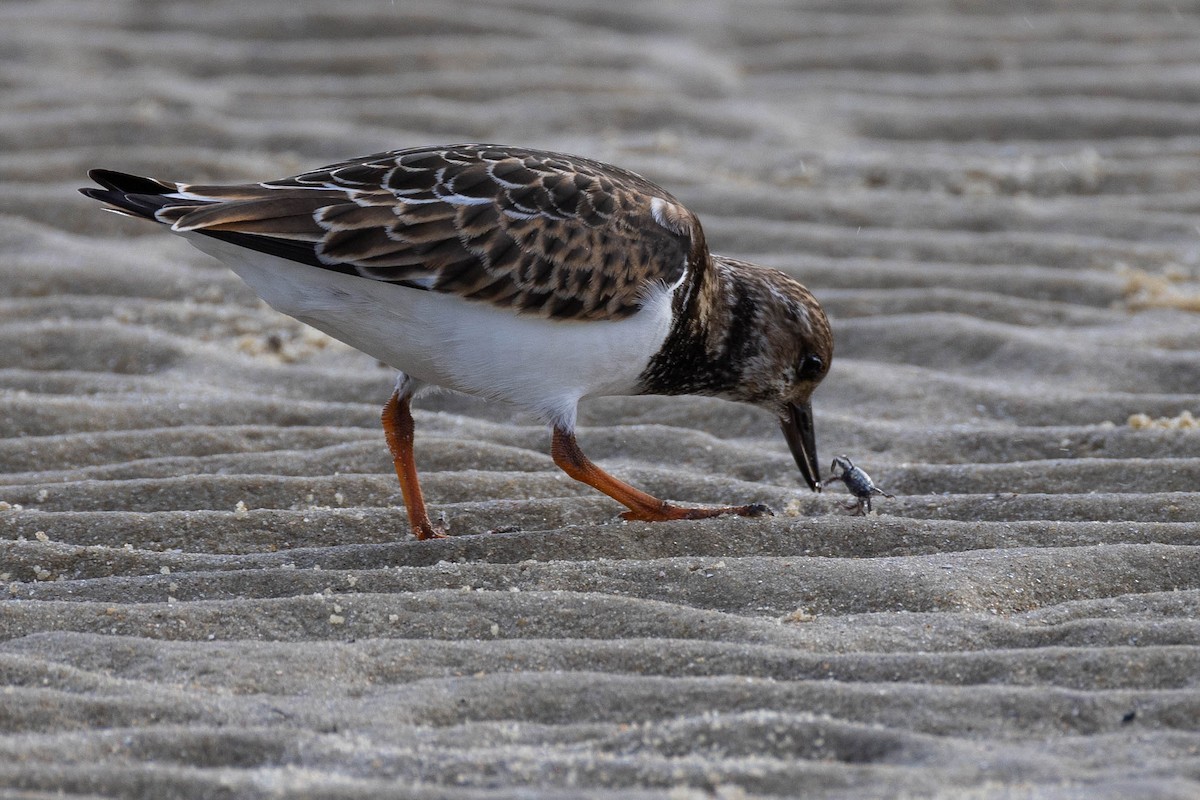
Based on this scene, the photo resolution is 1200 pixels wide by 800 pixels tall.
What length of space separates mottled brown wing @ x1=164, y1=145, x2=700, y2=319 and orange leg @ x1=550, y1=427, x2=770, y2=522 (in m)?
0.33

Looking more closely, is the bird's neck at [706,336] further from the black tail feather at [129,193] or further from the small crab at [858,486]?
the black tail feather at [129,193]

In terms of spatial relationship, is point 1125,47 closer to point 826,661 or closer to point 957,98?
point 957,98

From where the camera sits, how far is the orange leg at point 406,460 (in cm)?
345

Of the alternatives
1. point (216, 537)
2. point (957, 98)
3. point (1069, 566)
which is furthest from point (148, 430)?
point (957, 98)

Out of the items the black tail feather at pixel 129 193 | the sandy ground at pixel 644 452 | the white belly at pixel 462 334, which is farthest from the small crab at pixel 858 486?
the black tail feather at pixel 129 193

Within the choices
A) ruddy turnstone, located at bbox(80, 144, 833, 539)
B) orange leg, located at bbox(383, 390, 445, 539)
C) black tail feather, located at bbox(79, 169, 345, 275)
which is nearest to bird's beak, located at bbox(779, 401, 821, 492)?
ruddy turnstone, located at bbox(80, 144, 833, 539)

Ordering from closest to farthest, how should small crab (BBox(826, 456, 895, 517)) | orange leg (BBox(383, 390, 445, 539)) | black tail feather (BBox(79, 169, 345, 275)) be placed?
black tail feather (BBox(79, 169, 345, 275)) < orange leg (BBox(383, 390, 445, 539)) < small crab (BBox(826, 456, 895, 517))

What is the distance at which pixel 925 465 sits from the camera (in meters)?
3.84

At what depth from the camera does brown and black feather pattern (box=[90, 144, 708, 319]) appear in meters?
3.29

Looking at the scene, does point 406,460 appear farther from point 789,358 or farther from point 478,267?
point 789,358

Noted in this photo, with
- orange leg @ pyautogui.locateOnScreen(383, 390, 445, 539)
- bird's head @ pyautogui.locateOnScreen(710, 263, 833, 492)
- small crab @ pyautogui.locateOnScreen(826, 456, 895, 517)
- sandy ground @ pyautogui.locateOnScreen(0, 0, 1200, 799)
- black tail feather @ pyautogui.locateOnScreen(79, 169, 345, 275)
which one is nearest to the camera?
sandy ground @ pyautogui.locateOnScreen(0, 0, 1200, 799)

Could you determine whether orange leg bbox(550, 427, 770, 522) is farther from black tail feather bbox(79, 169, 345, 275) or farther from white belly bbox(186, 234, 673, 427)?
black tail feather bbox(79, 169, 345, 275)

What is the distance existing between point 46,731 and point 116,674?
23 centimetres

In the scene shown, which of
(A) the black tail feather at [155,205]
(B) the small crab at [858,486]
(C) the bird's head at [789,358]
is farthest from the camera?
(C) the bird's head at [789,358]
